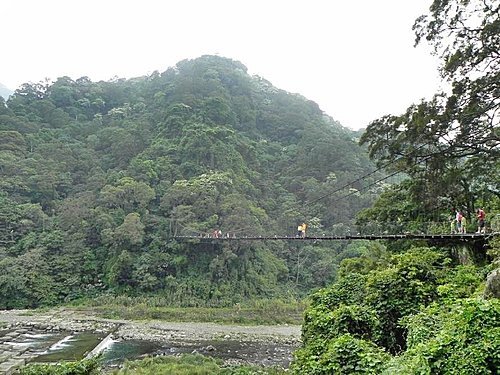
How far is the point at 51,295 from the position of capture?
22.7 meters

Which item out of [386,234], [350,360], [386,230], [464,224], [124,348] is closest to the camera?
[350,360]

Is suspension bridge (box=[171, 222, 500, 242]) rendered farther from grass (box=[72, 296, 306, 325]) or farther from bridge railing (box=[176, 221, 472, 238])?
grass (box=[72, 296, 306, 325])

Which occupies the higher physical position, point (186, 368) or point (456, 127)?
point (456, 127)

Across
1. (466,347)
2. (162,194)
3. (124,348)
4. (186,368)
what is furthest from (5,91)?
(466,347)

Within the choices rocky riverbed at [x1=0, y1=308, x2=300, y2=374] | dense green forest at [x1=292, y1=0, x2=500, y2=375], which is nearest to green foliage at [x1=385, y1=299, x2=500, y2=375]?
dense green forest at [x1=292, y1=0, x2=500, y2=375]

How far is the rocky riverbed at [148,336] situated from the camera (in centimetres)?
1370

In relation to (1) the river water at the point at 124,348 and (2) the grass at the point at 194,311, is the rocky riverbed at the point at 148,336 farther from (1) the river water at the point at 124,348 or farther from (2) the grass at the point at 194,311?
(2) the grass at the point at 194,311

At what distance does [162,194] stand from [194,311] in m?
9.18

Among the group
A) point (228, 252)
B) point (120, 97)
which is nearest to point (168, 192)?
point (228, 252)

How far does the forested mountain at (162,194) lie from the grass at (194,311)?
1.10m

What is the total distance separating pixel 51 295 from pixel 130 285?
398 cm

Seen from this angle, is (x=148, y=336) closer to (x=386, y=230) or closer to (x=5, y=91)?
(x=386, y=230)

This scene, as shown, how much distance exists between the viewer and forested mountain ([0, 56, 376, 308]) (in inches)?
930

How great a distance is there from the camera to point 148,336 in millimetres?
16625
